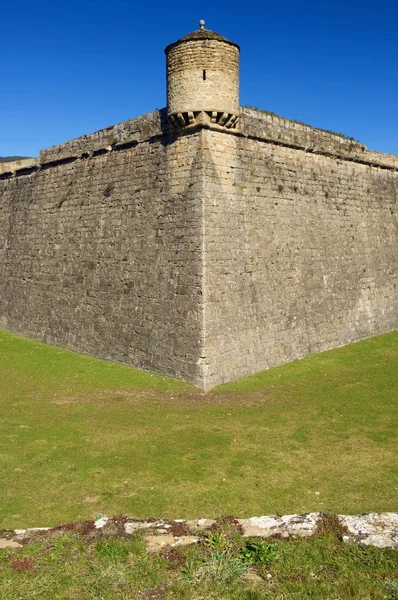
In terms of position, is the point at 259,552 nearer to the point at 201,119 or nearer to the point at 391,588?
the point at 391,588

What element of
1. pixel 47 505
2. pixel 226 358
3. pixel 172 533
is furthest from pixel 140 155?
pixel 172 533

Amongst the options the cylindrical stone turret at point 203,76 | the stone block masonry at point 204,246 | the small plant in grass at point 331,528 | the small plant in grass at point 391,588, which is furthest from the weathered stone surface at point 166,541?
the cylindrical stone turret at point 203,76

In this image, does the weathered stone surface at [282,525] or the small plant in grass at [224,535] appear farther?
the weathered stone surface at [282,525]

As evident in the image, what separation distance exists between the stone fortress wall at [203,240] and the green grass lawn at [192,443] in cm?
126

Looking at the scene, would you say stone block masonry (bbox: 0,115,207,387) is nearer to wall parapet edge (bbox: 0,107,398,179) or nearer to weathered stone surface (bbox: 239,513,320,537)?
wall parapet edge (bbox: 0,107,398,179)

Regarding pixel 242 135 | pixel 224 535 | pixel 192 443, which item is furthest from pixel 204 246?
pixel 224 535

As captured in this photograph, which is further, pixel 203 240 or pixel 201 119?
pixel 203 240

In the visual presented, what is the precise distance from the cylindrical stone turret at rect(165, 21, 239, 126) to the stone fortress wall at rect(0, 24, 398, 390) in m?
0.05

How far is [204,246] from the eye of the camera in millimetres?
12094

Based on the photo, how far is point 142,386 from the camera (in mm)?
12625

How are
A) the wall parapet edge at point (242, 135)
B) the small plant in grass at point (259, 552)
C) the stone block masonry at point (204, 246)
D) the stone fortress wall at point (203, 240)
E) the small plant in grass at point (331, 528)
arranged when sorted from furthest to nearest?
the wall parapet edge at point (242, 135) → the stone block masonry at point (204, 246) → the stone fortress wall at point (203, 240) → the small plant in grass at point (331, 528) → the small plant in grass at point (259, 552)

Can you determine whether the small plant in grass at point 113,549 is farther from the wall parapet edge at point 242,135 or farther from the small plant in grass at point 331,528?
the wall parapet edge at point 242,135

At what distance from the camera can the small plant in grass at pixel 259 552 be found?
5.10m

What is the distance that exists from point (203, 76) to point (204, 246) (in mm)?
4116
